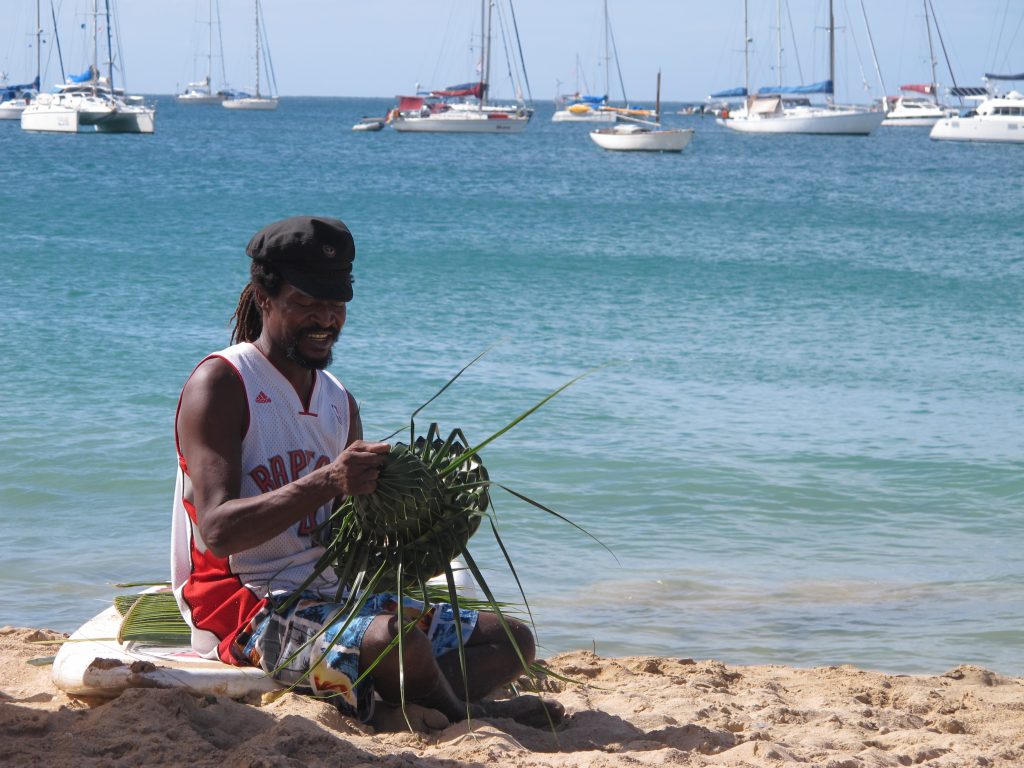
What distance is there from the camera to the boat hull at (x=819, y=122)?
64062 millimetres

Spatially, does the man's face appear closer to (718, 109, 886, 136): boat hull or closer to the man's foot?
the man's foot

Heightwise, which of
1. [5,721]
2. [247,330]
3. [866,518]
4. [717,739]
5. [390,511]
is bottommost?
[866,518]

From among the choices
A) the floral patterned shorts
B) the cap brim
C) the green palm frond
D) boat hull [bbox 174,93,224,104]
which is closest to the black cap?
the cap brim

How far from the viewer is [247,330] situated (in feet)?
10.9

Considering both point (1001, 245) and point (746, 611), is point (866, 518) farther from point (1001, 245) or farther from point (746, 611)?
point (1001, 245)

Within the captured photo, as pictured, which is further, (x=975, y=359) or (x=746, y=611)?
(x=975, y=359)

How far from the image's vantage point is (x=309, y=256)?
305 centimetres

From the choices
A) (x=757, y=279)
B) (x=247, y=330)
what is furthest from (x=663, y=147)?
(x=247, y=330)

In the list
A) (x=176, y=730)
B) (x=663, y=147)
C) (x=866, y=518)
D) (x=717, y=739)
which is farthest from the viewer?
(x=663, y=147)

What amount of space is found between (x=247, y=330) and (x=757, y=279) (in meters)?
14.6

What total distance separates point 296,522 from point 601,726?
3.31ft

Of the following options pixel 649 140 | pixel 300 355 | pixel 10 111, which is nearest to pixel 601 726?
pixel 300 355

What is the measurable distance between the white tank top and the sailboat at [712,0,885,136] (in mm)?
64139

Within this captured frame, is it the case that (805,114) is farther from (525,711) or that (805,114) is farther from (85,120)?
(525,711)
